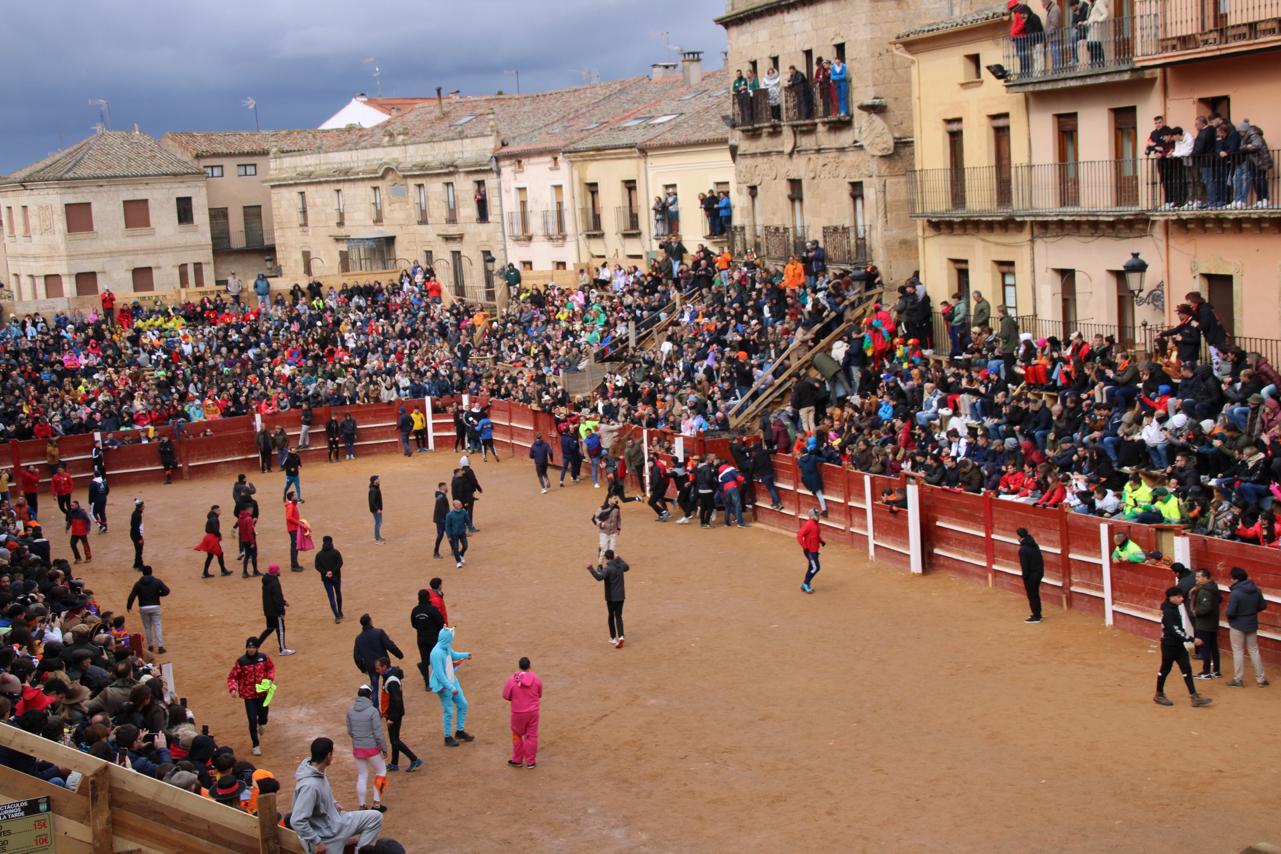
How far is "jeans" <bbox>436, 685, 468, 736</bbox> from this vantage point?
18125 mm

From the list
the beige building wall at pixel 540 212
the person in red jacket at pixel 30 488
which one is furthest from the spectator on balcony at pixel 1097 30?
the beige building wall at pixel 540 212

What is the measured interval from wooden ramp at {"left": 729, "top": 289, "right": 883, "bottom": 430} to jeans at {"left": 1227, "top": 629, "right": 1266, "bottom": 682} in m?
16.1

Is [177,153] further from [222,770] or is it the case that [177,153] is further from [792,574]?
[222,770]

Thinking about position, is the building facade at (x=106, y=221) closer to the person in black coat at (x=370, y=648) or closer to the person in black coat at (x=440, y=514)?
the person in black coat at (x=440, y=514)

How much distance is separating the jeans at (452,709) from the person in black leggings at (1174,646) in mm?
8579

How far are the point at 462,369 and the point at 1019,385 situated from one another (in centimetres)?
2154

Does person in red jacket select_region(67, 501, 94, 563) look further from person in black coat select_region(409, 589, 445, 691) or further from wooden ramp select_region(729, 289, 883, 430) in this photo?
wooden ramp select_region(729, 289, 883, 430)

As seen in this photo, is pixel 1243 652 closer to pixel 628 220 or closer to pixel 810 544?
pixel 810 544

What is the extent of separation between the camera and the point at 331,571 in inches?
936

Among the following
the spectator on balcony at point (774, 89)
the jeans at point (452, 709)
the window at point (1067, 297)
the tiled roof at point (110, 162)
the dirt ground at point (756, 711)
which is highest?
the tiled roof at point (110, 162)

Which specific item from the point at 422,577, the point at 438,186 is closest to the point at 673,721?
the point at 422,577

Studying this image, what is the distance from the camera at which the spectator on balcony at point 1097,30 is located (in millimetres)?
27469

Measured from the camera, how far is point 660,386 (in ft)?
122

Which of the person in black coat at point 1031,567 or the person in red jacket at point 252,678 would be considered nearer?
the person in red jacket at point 252,678
